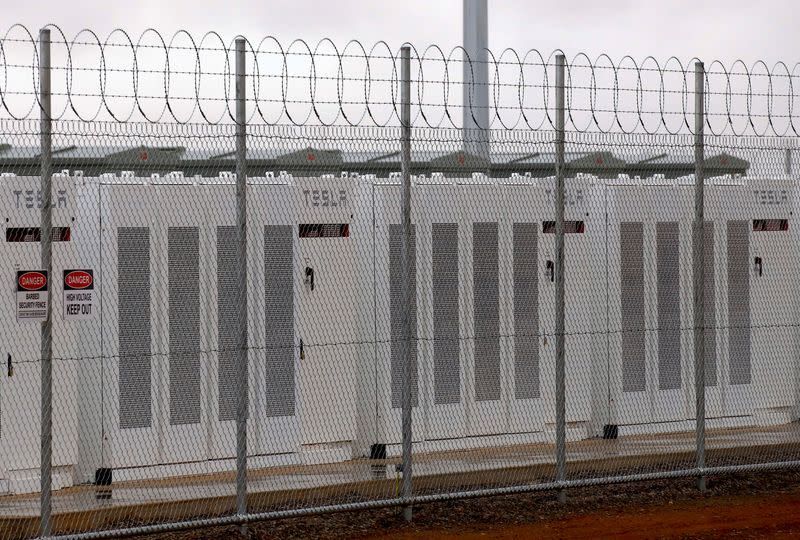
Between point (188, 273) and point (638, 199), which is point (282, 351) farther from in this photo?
point (638, 199)

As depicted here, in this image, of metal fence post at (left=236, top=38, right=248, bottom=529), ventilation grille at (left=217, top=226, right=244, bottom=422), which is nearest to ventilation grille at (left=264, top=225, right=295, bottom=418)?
ventilation grille at (left=217, top=226, right=244, bottom=422)

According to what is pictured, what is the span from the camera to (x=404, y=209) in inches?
333

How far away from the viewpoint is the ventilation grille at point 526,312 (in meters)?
10.4

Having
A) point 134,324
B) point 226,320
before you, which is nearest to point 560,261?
point 226,320

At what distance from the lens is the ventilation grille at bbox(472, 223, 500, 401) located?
33.6 feet

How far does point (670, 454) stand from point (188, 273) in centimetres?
402

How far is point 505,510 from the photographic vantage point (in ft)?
30.1

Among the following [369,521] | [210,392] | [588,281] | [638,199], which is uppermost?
[638,199]

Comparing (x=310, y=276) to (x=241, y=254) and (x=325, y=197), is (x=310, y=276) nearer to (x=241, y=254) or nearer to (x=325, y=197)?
(x=325, y=197)

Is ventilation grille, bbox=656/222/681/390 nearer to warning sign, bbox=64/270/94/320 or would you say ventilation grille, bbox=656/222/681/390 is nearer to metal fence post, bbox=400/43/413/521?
metal fence post, bbox=400/43/413/521

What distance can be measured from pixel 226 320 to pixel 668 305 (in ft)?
12.8

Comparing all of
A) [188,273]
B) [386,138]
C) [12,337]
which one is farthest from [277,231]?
[12,337]

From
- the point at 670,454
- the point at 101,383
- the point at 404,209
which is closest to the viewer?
the point at 404,209

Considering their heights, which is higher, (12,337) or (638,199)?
(638,199)
